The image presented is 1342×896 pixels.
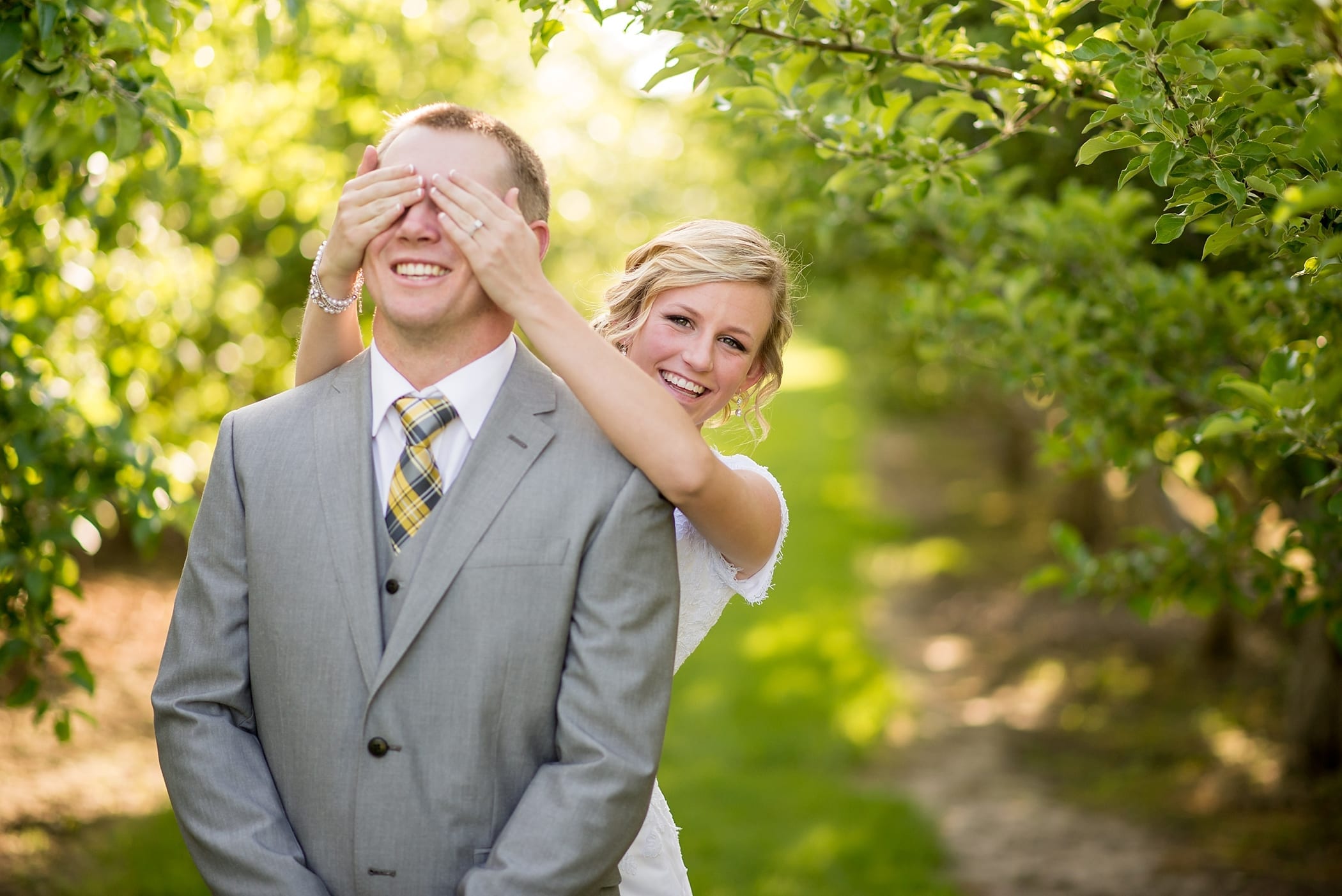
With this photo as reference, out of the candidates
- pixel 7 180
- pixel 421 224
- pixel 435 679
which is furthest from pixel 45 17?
pixel 435 679

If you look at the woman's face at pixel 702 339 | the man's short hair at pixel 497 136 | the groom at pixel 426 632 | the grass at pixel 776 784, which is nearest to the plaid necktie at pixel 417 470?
the groom at pixel 426 632

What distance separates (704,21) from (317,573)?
1371 millimetres

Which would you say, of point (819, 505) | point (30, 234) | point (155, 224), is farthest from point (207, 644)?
point (819, 505)

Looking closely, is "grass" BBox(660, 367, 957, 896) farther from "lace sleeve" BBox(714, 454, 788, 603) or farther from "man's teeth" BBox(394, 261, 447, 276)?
"man's teeth" BBox(394, 261, 447, 276)

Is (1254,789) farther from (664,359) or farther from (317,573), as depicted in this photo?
(317,573)

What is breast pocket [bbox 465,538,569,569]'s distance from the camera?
1857 millimetres

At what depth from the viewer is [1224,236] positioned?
6.35 feet

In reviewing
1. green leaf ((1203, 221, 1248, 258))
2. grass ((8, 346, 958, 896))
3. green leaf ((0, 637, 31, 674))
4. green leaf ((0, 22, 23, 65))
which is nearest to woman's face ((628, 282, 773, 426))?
green leaf ((1203, 221, 1248, 258))

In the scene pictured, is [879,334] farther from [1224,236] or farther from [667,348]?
[1224,236]

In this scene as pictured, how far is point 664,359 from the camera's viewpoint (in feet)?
7.86

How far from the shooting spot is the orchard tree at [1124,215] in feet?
6.24

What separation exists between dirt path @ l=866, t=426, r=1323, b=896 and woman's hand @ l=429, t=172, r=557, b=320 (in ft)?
15.7

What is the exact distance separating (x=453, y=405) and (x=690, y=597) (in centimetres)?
74

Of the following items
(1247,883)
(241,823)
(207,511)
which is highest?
(207,511)
